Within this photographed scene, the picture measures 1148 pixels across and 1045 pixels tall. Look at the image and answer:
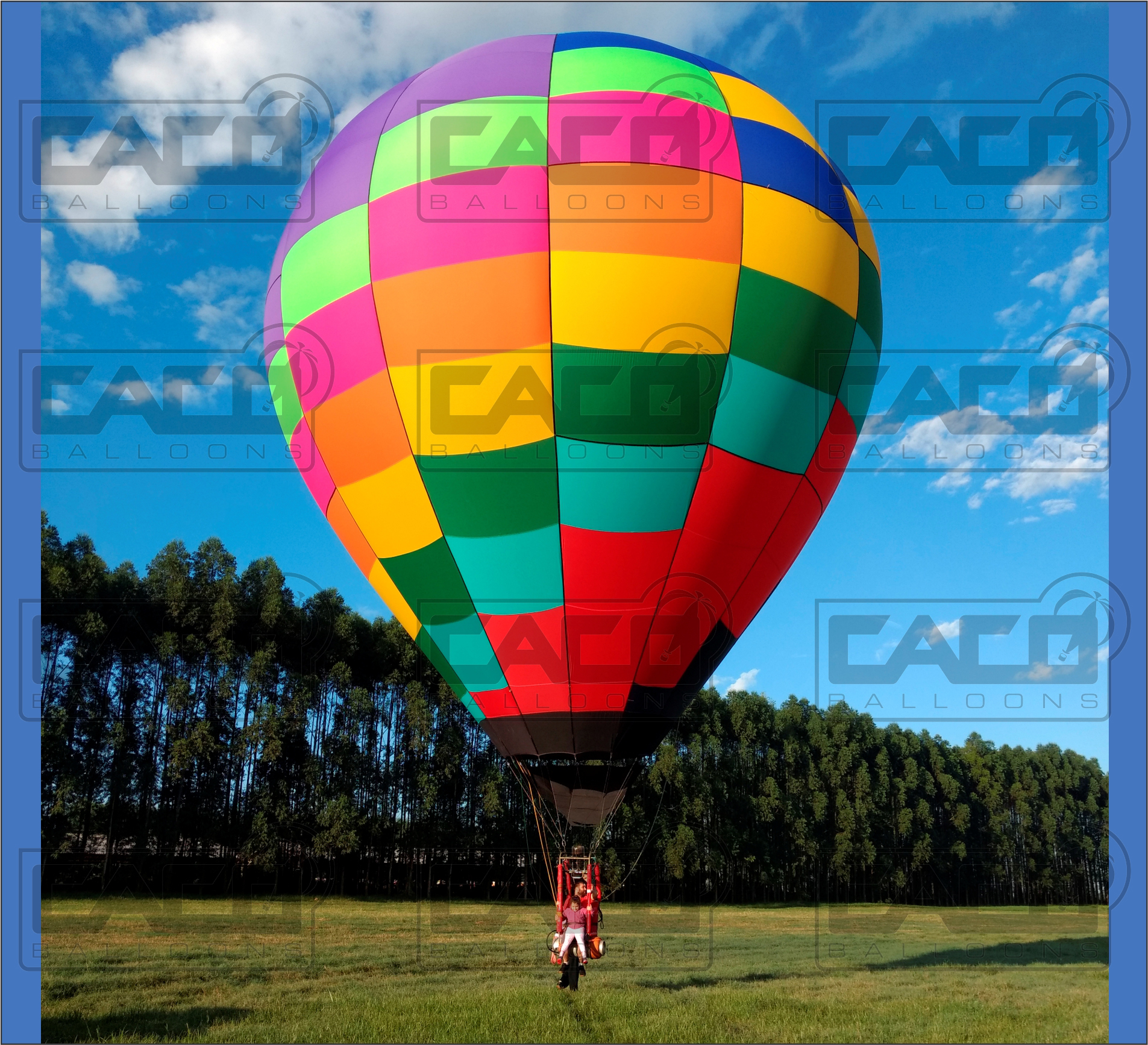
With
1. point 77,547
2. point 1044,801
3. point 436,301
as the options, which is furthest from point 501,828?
point 1044,801

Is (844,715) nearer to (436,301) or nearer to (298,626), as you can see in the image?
(298,626)

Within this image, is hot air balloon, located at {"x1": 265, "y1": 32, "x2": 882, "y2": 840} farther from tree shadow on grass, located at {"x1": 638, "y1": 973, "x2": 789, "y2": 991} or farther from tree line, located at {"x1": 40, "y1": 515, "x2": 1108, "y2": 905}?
tree line, located at {"x1": 40, "y1": 515, "x2": 1108, "y2": 905}

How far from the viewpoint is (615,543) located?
354 inches

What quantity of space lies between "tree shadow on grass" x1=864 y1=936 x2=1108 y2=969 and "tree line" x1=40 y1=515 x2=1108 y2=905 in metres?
5.07

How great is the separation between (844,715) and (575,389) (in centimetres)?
3803

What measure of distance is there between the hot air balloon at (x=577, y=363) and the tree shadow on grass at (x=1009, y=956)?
8.36m

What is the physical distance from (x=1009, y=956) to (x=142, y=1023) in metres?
14.5

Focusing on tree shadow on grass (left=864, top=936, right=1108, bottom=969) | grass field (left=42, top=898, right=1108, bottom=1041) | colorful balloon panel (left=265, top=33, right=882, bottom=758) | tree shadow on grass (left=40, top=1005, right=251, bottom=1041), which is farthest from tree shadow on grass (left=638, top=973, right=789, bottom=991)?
tree shadow on grass (left=40, top=1005, right=251, bottom=1041)

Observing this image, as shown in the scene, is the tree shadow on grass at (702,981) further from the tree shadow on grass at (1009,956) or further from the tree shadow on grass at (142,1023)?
the tree shadow on grass at (142,1023)

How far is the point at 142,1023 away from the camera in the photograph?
8.30m

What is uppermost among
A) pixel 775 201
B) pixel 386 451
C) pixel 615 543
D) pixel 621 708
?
pixel 775 201

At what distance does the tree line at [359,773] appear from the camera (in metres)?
25.3

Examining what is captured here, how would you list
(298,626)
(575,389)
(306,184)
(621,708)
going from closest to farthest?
(575,389) < (621,708) < (306,184) < (298,626)

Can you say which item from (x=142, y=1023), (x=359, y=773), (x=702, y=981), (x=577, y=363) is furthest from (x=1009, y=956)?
(x=359, y=773)
